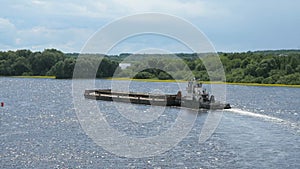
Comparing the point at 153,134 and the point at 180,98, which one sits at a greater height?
the point at 180,98

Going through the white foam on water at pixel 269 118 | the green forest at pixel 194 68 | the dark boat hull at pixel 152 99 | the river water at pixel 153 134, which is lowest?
the river water at pixel 153 134

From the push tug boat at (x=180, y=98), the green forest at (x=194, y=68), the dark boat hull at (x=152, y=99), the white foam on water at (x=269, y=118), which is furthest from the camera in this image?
the green forest at (x=194, y=68)

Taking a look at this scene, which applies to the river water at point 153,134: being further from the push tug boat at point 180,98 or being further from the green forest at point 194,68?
the green forest at point 194,68

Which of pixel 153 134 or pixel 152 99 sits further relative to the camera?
pixel 152 99

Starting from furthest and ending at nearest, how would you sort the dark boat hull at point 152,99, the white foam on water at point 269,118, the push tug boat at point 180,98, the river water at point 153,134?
1. the push tug boat at point 180,98
2. the dark boat hull at point 152,99
3. the white foam on water at point 269,118
4. the river water at point 153,134

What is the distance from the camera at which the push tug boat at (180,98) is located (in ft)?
239

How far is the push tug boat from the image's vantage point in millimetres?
72812

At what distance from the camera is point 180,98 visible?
78438 mm

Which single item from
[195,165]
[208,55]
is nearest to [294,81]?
[208,55]

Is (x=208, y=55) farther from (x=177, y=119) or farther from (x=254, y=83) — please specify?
(x=177, y=119)

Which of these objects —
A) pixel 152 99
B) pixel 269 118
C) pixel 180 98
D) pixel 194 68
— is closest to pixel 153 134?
pixel 269 118

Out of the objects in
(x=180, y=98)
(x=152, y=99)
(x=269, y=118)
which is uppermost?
(x=180, y=98)

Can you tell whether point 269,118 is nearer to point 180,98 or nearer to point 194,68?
point 180,98

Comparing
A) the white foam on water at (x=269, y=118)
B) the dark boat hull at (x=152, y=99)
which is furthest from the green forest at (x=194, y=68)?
the white foam on water at (x=269, y=118)
